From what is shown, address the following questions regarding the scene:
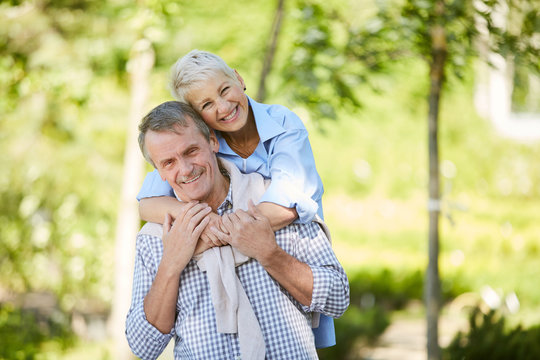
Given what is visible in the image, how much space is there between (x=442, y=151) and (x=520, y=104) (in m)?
2.79

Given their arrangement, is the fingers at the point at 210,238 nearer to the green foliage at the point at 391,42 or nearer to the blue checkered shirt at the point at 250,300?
the blue checkered shirt at the point at 250,300

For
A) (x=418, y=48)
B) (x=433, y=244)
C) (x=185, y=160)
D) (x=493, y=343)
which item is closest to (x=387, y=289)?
(x=493, y=343)

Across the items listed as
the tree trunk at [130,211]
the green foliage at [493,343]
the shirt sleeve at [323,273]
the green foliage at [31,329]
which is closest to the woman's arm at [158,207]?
the shirt sleeve at [323,273]

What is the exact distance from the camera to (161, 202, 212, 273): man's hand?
65.9 inches

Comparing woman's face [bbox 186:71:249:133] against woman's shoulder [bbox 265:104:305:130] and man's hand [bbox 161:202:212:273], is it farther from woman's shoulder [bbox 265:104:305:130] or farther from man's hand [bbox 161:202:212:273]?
man's hand [bbox 161:202:212:273]

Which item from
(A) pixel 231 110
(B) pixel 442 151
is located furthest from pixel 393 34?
(B) pixel 442 151

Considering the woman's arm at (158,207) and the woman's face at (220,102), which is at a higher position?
the woman's face at (220,102)

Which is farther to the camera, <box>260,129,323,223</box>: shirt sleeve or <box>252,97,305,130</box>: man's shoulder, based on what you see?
<box>252,97,305,130</box>: man's shoulder

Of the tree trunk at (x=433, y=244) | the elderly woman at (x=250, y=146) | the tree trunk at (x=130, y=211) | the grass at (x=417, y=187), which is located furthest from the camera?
the grass at (x=417, y=187)

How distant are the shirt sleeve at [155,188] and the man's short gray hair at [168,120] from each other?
164 mm

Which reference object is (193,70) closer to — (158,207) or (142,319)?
(158,207)

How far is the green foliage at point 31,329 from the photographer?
6.29 meters

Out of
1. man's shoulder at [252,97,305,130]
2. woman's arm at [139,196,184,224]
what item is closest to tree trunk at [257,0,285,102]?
man's shoulder at [252,97,305,130]

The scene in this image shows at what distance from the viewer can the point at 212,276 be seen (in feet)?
5.54
